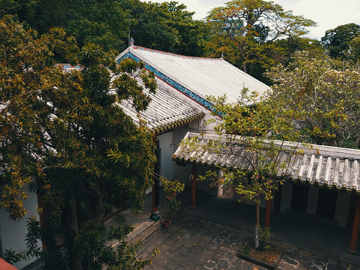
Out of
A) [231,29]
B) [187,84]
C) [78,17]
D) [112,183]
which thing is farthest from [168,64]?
[231,29]

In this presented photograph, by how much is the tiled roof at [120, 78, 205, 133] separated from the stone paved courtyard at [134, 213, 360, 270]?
3444 millimetres

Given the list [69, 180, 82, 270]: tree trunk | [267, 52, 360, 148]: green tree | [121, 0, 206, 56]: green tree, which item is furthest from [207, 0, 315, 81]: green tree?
[69, 180, 82, 270]: tree trunk

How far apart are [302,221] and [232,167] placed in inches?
145

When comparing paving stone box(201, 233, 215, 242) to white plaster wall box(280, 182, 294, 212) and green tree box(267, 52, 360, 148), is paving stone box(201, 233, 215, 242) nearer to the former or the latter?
white plaster wall box(280, 182, 294, 212)

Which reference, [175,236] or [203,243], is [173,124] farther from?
[203,243]

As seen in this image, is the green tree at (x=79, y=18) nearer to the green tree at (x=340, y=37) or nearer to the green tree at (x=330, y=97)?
the green tree at (x=330, y=97)

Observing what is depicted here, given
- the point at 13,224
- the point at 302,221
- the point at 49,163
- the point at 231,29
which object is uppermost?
the point at 231,29

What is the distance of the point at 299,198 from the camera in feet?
34.3

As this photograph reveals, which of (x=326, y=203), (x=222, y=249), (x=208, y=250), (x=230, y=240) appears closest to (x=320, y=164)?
(x=326, y=203)

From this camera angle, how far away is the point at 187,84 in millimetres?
12352

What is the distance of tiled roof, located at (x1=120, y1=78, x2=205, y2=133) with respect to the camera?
9.27m

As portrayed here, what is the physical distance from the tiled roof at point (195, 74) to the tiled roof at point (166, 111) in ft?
1.24

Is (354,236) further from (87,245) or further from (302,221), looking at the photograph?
(87,245)

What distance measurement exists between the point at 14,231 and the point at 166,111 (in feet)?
19.3
